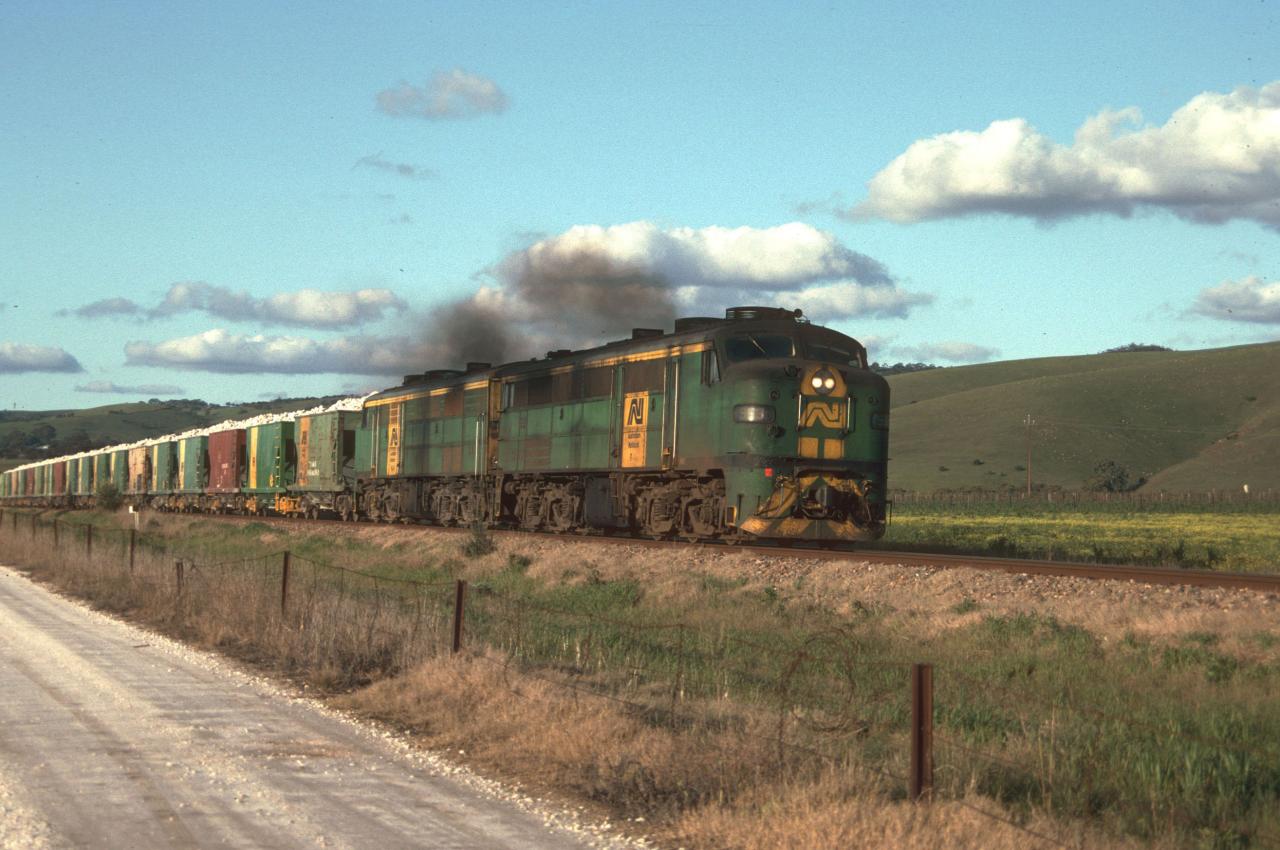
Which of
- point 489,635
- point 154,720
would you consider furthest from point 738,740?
point 489,635

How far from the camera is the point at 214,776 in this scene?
10406mm

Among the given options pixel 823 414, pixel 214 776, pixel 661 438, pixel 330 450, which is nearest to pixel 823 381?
pixel 823 414

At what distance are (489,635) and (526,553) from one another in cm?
1023

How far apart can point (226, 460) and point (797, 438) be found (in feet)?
145

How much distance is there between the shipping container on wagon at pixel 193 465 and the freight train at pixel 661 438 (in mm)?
25536

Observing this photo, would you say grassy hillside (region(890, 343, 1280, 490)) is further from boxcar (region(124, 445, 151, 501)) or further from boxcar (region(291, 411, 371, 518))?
boxcar (region(291, 411, 371, 518))

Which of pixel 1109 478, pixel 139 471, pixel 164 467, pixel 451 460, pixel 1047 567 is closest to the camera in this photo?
pixel 1047 567

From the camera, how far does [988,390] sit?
175 metres

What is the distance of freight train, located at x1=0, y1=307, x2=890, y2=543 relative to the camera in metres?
24.9

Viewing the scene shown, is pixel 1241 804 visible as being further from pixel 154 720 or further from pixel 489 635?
pixel 489 635

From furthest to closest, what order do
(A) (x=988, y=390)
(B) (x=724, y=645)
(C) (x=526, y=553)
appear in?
(A) (x=988, y=390), (C) (x=526, y=553), (B) (x=724, y=645)

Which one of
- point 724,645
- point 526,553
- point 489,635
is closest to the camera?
point 724,645

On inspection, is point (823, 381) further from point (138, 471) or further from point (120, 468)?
point (120, 468)

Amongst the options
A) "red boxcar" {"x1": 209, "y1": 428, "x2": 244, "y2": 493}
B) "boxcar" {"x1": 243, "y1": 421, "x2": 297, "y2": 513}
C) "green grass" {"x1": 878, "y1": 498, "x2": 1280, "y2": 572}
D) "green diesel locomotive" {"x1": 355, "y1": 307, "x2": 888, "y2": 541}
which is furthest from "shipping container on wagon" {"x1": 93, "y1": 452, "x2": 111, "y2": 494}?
"green diesel locomotive" {"x1": 355, "y1": 307, "x2": 888, "y2": 541}
